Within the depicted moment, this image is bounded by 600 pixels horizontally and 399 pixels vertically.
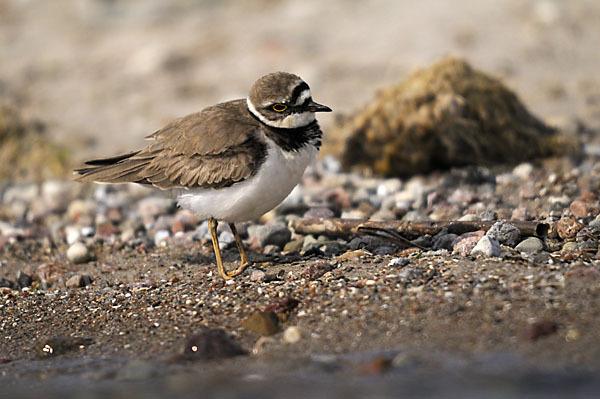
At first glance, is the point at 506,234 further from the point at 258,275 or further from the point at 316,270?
the point at 258,275

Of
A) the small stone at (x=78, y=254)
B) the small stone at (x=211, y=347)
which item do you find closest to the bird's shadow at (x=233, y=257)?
the small stone at (x=78, y=254)

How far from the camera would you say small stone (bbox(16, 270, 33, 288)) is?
6.70m

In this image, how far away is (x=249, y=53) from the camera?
13133 millimetres

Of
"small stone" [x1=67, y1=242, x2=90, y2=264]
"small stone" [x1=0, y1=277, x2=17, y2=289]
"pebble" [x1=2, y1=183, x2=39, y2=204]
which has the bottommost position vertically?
"small stone" [x1=0, y1=277, x2=17, y2=289]

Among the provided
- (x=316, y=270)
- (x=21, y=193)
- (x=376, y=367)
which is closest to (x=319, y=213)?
(x=316, y=270)

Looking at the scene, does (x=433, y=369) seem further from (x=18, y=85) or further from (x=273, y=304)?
(x=18, y=85)

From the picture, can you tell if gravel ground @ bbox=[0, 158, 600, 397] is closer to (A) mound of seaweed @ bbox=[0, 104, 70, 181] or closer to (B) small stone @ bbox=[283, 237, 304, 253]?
(B) small stone @ bbox=[283, 237, 304, 253]

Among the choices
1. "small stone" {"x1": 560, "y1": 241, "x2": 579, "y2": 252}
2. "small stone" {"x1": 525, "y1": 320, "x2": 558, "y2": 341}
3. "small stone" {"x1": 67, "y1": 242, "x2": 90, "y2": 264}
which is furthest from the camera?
"small stone" {"x1": 67, "y1": 242, "x2": 90, "y2": 264}

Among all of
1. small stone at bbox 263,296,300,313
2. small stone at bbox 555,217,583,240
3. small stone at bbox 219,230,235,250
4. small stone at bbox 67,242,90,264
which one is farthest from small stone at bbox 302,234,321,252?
small stone at bbox 67,242,90,264

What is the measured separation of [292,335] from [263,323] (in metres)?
0.25

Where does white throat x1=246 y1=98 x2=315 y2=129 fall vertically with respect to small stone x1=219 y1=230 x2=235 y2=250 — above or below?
above

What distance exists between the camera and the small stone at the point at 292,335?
16.0 feet

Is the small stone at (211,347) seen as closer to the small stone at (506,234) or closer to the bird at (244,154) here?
the bird at (244,154)

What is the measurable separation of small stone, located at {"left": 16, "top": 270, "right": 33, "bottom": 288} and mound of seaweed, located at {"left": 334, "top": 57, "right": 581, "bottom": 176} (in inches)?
152
